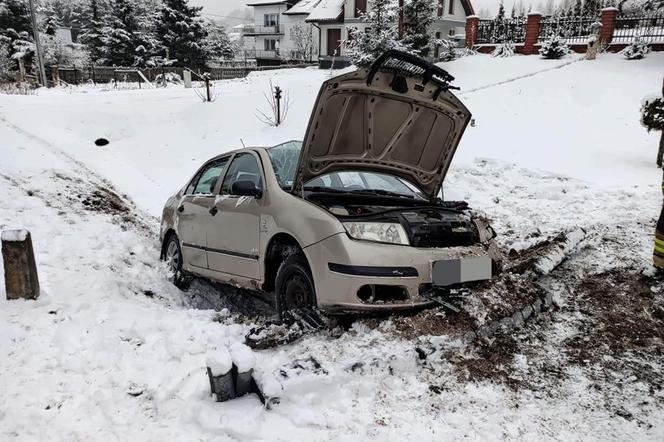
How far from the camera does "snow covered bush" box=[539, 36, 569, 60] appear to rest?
2077 cm

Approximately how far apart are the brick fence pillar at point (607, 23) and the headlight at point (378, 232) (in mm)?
21381

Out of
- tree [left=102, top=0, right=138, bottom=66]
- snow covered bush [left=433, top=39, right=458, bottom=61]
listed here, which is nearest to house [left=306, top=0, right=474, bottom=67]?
tree [left=102, top=0, right=138, bottom=66]

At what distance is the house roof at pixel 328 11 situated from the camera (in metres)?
40.8

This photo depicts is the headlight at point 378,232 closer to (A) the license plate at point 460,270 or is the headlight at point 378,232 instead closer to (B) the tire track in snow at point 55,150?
(A) the license plate at point 460,270

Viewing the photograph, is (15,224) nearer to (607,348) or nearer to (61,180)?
(61,180)

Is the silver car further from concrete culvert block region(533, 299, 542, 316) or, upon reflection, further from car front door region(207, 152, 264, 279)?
concrete culvert block region(533, 299, 542, 316)

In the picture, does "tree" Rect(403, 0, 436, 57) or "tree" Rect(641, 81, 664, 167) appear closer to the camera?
"tree" Rect(641, 81, 664, 167)

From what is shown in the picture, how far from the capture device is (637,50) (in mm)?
18750

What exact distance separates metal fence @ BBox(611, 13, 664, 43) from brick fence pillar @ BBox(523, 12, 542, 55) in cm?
329

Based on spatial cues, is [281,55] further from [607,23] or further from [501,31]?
[607,23]

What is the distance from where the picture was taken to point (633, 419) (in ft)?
9.12

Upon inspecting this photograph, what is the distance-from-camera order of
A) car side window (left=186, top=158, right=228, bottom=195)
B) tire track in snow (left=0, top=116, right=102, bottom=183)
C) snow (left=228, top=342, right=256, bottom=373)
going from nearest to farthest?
1. snow (left=228, top=342, right=256, bottom=373)
2. car side window (left=186, top=158, right=228, bottom=195)
3. tire track in snow (left=0, top=116, right=102, bottom=183)

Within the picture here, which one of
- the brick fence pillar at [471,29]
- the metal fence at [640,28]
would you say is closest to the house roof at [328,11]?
the brick fence pillar at [471,29]

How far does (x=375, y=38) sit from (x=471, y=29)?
9183mm
